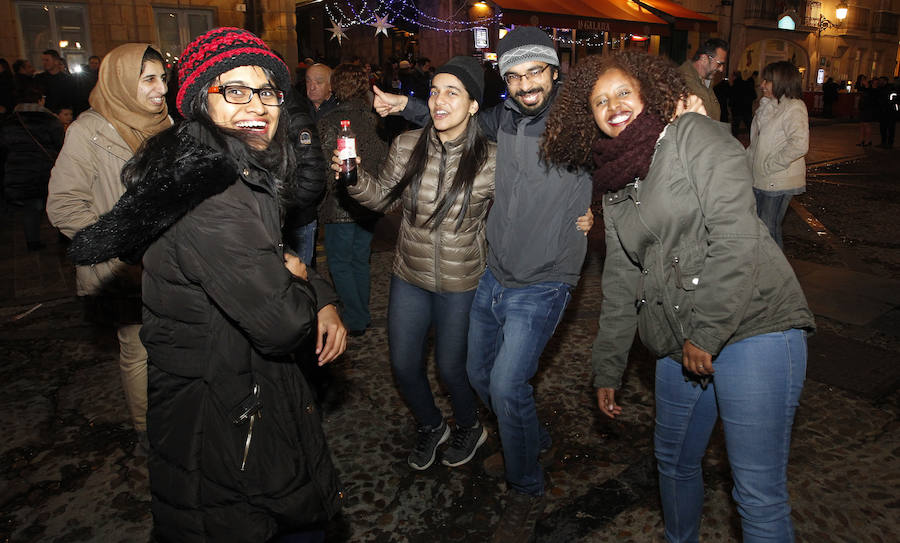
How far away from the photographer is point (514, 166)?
306 cm

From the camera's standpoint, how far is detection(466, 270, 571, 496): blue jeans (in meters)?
2.86

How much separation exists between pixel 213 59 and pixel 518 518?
231 cm

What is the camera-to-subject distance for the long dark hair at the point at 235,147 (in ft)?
5.93

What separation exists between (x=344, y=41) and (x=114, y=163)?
79.0 ft

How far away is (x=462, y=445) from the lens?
139 inches

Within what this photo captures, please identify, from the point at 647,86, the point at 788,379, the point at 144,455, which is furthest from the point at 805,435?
the point at 144,455

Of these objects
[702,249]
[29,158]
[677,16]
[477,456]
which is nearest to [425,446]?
[477,456]

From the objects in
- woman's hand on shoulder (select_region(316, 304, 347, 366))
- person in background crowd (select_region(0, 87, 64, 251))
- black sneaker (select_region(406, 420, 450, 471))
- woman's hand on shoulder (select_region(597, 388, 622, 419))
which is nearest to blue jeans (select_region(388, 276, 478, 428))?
black sneaker (select_region(406, 420, 450, 471))

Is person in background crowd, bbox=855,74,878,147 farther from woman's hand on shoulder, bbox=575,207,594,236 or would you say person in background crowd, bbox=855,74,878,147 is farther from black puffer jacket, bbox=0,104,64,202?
black puffer jacket, bbox=0,104,64,202

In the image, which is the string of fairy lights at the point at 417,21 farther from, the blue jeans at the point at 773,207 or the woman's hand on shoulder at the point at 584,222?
the woman's hand on shoulder at the point at 584,222

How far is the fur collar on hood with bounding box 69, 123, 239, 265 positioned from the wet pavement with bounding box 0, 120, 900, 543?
1.85 meters

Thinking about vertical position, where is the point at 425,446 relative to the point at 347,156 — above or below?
below

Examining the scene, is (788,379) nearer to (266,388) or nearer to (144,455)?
(266,388)

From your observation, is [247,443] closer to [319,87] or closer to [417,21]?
[319,87]
